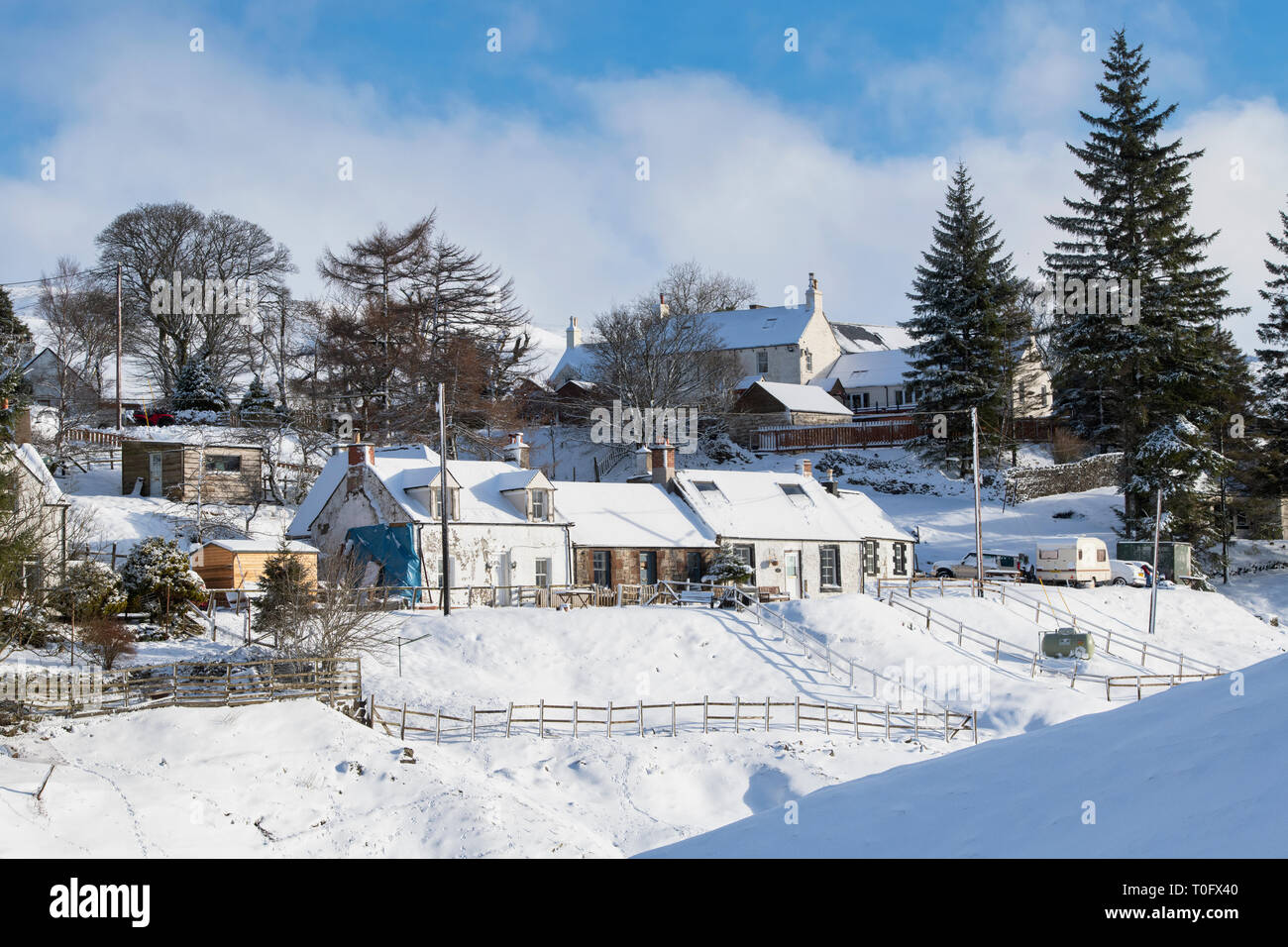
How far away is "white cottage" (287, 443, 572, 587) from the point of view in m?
40.9

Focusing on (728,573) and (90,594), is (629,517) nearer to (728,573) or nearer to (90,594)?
(728,573)

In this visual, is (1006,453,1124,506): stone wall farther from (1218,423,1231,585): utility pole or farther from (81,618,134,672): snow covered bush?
(81,618,134,672): snow covered bush

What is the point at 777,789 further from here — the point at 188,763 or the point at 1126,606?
the point at 1126,606

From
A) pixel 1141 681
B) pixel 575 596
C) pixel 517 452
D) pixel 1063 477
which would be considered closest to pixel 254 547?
pixel 575 596

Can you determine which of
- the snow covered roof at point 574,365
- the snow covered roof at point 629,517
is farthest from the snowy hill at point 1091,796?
the snow covered roof at point 574,365

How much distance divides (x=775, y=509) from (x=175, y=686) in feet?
92.2

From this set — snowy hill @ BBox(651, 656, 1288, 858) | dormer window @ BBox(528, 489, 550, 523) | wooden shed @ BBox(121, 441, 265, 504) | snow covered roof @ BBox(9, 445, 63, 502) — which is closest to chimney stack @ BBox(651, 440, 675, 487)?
dormer window @ BBox(528, 489, 550, 523)

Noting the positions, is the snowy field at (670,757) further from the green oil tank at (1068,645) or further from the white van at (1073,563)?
the white van at (1073,563)

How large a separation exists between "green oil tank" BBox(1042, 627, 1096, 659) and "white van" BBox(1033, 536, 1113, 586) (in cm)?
919

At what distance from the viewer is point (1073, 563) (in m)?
49.4

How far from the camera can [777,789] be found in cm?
2719
